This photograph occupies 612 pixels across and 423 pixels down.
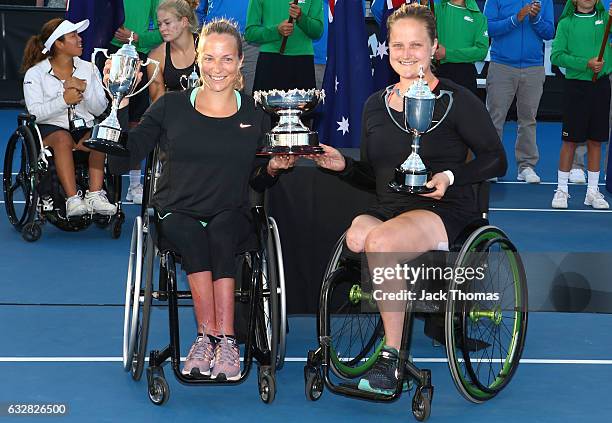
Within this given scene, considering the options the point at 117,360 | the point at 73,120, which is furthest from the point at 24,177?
the point at 117,360

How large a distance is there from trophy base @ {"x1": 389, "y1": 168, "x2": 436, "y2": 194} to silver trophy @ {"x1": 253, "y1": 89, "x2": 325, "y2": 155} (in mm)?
340

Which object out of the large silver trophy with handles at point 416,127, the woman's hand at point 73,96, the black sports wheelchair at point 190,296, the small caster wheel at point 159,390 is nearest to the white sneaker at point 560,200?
the woman's hand at point 73,96

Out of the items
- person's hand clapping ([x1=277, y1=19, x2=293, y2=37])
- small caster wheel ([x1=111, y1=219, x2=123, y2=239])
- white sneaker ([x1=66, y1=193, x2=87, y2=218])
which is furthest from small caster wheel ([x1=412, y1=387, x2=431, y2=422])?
person's hand clapping ([x1=277, y1=19, x2=293, y2=37])

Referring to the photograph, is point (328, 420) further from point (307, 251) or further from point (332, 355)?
point (307, 251)

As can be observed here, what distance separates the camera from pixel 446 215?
4844mm

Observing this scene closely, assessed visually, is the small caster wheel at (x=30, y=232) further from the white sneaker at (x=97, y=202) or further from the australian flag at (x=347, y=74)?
the australian flag at (x=347, y=74)

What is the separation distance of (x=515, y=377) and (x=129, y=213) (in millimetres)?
4193

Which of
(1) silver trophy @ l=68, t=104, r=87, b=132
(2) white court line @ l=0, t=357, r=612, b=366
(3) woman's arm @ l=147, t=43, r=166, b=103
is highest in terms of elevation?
(3) woman's arm @ l=147, t=43, r=166, b=103

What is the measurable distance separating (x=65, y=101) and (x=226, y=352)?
10.9 feet

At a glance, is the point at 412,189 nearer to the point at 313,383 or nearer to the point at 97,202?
the point at 313,383

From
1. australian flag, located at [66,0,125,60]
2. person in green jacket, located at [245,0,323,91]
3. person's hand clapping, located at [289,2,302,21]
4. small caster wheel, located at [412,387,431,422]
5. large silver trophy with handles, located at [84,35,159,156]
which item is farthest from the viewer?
person in green jacket, located at [245,0,323,91]

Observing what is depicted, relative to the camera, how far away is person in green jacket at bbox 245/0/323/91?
893 centimetres

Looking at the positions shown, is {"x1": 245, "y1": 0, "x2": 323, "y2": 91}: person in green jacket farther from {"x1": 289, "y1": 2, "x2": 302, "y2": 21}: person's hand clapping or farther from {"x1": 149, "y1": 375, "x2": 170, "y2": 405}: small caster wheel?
{"x1": 149, "y1": 375, "x2": 170, "y2": 405}: small caster wheel

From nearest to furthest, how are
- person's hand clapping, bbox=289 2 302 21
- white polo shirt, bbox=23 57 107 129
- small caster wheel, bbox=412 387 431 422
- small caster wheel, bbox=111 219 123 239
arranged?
→ small caster wheel, bbox=412 387 431 422 < white polo shirt, bbox=23 57 107 129 < small caster wheel, bbox=111 219 123 239 < person's hand clapping, bbox=289 2 302 21
